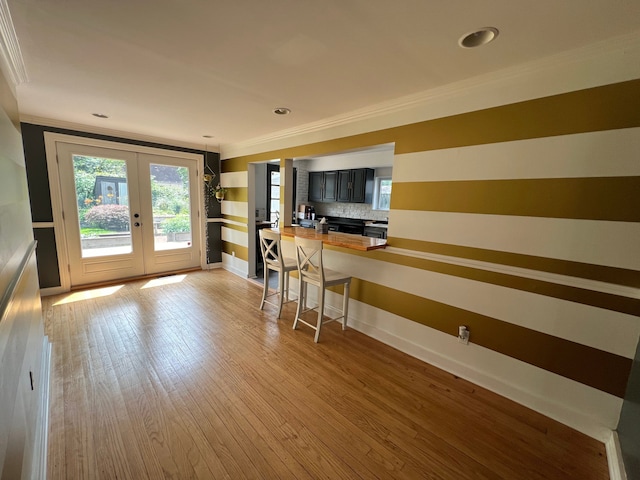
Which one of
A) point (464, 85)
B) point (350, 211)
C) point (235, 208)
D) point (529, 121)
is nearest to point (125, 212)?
point (235, 208)

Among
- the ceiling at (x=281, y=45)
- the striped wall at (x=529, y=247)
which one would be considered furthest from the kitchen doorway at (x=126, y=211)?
the striped wall at (x=529, y=247)

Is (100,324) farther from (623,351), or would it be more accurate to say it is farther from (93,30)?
(623,351)

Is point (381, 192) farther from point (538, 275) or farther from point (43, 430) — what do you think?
point (43, 430)

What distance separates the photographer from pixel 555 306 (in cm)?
178

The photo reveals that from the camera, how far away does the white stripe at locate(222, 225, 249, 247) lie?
4688mm

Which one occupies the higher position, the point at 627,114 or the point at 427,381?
the point at 627,114

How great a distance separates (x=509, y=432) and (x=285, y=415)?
4.86 feet

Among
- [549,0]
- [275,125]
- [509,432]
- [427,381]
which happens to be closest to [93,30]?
[275,125]

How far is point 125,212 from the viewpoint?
4203 mm

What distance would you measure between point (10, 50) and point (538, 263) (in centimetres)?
379

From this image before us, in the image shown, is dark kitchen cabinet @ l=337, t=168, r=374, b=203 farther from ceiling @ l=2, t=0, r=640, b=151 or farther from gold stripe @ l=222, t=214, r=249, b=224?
ceiling @ l=2, t=0, r=640, b=151

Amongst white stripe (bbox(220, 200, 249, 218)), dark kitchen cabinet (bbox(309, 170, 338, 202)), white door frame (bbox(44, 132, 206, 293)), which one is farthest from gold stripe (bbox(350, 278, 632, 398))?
white door frame (bbox(44, 132, 206, 293))

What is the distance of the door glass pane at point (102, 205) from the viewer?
12.6ft

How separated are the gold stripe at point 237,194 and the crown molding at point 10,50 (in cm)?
268
